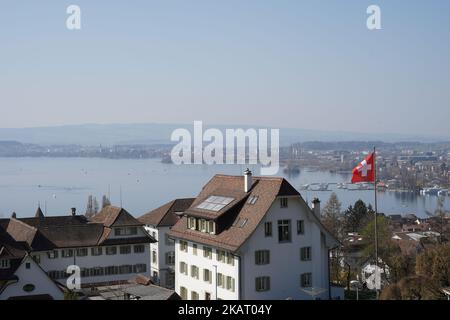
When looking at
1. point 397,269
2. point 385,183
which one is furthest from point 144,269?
point 385,183

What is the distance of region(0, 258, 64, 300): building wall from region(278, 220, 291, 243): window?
854 cm

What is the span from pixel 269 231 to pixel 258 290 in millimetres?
2091

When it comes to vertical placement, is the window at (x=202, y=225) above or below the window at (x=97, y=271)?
above

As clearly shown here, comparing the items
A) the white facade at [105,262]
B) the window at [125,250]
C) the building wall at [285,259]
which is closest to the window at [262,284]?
the building wall at [285,259]

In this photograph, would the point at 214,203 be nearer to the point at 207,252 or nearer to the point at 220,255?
the point at 207,252

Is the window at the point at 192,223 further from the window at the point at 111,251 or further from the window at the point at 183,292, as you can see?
the window at the point at 111,251

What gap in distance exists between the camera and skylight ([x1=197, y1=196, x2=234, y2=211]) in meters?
26.0

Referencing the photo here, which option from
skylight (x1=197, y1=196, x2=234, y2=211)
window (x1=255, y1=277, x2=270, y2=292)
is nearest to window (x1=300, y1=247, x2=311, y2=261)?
window (x1=255, y1=277, x2=270, y2=292)

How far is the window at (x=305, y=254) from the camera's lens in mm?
24859

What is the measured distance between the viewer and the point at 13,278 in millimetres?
24938

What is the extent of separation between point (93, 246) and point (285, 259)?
40.1 ft

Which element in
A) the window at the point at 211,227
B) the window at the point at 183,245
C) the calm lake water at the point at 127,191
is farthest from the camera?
the calm lake water at the point at 127,191

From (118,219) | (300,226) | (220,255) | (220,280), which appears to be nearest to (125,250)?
(118,219)
